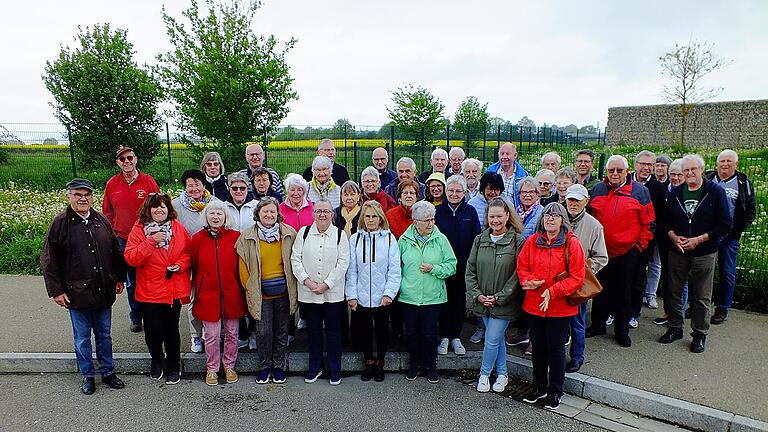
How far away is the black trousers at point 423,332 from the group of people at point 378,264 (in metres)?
0.01

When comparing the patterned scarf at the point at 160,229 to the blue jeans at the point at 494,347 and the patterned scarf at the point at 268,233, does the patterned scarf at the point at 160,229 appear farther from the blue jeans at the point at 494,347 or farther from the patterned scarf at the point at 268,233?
the blue jeans at the point at 494,347

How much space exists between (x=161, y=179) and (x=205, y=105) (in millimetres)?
3252

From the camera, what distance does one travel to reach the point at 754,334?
591cm

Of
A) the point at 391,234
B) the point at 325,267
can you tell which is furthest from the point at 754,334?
the point at 325,267

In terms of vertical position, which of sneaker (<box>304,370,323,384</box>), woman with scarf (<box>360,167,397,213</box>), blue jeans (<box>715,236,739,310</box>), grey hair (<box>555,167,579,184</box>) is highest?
grey hair (<box>555,167,579,184</box>)

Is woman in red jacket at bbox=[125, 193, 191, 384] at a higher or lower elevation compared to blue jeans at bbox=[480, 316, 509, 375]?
higher

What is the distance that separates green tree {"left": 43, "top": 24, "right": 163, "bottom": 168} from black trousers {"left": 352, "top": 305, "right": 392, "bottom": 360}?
13836mm

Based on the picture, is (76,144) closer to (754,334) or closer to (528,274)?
(528,274)

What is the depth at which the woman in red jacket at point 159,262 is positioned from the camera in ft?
15.9

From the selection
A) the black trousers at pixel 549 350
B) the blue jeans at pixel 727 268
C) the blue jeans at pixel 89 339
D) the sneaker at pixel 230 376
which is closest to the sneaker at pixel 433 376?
the black trousers at pixel 549 350

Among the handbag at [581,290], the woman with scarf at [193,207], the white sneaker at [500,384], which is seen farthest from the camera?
the woman with scarf at [193,207]

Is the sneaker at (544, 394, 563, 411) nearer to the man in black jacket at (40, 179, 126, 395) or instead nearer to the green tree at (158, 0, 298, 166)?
the man in black jacket at (40, 179, 126, 395)

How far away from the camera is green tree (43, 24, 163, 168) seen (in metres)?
16.7

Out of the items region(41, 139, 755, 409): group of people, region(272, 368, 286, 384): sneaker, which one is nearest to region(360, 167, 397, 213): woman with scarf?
region(41, 139, 755, 409): group of people
